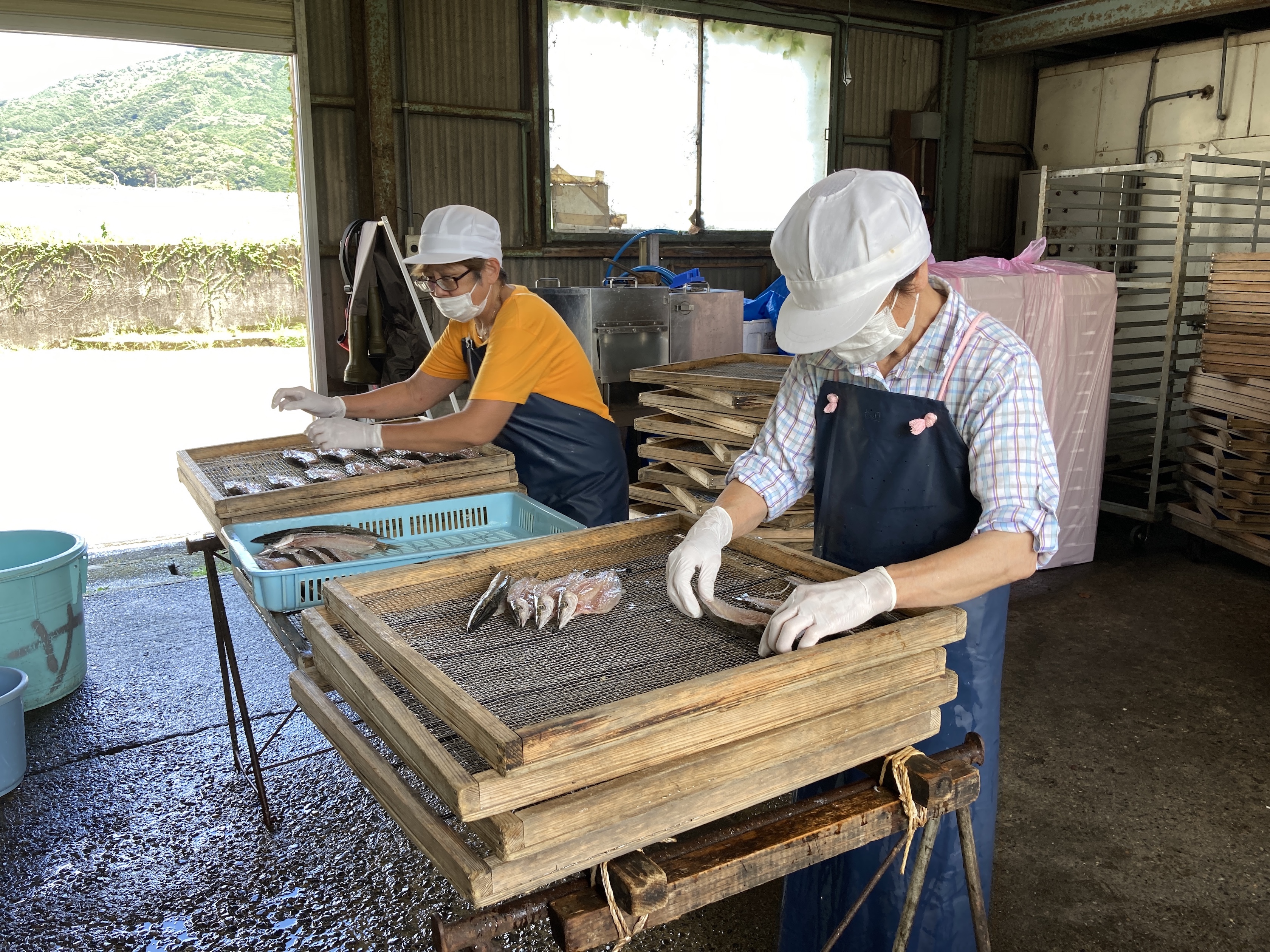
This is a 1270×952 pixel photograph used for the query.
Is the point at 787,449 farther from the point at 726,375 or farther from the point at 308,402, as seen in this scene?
the point at 726,375

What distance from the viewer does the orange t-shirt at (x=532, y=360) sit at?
3.08 m

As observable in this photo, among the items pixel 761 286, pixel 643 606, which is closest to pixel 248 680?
pixel 643 606

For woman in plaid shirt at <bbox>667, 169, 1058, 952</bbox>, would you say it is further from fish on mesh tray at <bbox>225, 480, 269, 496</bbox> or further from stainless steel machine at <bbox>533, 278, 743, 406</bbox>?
stainless steel machine at <bbox>533, 278, 743, 406</bbox>

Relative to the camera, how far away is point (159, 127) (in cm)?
1277

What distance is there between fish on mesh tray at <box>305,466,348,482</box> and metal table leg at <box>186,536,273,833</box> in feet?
1.10

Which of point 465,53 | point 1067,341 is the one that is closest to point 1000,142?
point 1067,341

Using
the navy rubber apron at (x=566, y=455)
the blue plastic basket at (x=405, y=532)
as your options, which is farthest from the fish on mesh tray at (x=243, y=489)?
the navy rubber apron at (x=566, y=455)

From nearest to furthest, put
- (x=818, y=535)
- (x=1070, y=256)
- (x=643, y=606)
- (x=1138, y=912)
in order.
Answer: (x=643, y=606) → (x=818, y=535) → (x=1138, y=912) → (x=1070, y=256)

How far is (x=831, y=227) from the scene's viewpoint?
165 cm

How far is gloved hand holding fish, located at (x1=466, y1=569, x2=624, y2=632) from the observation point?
172 cm

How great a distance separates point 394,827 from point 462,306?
5.90 feet

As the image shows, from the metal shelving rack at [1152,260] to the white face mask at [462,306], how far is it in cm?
381

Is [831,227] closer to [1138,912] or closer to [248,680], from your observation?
[1138,912]

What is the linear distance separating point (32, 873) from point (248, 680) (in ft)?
4.45
